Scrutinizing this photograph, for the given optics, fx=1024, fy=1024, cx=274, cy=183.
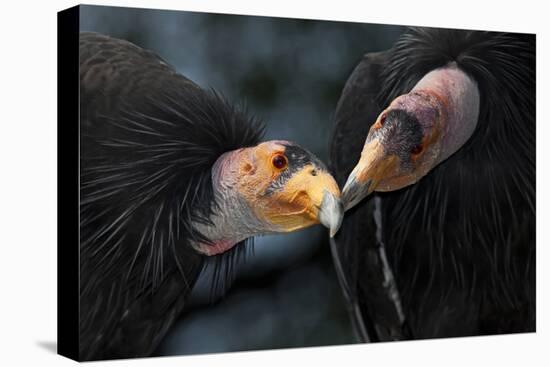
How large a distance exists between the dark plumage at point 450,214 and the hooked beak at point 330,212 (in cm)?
37

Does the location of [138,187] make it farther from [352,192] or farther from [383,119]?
[383,119]

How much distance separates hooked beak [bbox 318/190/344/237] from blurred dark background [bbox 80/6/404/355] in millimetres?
248

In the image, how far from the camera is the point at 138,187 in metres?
5.61

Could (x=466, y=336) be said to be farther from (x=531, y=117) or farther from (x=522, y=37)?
(x=522, y=37)

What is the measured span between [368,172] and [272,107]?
2.39 feet

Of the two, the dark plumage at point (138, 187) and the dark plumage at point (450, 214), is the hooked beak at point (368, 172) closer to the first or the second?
the dark plumage at point (450, 214)

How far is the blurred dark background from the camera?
228 inches

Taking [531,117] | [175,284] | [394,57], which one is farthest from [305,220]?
[531,117]

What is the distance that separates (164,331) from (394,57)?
2205 mm

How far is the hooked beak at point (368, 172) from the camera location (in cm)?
616

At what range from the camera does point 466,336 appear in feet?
22.1

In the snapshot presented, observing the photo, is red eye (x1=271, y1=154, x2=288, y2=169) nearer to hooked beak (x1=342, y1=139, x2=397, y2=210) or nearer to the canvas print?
the canvas print

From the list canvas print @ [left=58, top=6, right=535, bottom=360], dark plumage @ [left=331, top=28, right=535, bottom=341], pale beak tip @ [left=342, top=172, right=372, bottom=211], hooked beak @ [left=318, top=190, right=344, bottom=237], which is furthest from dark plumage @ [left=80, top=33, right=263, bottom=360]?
dark plumage @ [left=331, top=28, right=535, bottom=341]

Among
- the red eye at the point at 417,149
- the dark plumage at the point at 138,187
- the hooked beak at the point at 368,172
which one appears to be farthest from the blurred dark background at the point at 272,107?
the red eye at the point at 417,149
